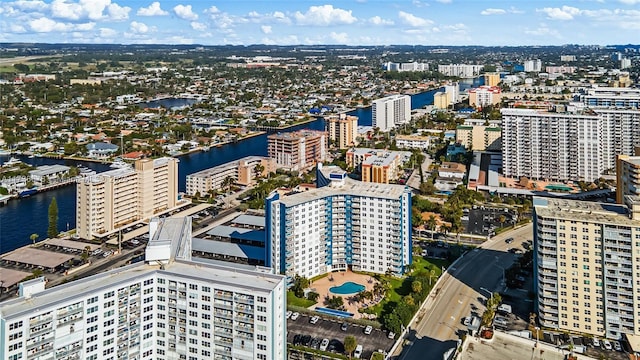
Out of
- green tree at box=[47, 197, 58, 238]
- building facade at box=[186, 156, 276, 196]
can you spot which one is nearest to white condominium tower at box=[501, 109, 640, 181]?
building facade at box=[186, 156, 276, 196]

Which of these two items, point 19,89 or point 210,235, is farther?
point 19,89

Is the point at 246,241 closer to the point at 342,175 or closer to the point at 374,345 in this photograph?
the point at 342,175

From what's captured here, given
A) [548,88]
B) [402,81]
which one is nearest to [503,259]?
[548,88]

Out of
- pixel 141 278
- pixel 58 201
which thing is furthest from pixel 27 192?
pixel 141 278

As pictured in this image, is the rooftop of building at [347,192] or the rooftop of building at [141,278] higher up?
the rooftop of building at [347,192]

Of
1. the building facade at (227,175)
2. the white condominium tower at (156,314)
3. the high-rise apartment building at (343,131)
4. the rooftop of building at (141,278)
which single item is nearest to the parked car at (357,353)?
the white condominium tower at (156,314)

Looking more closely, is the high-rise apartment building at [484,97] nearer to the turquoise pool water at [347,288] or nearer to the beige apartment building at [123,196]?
the beige apartment building at [123,196]

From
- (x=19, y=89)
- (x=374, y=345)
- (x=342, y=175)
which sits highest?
(x=19, y=89)
